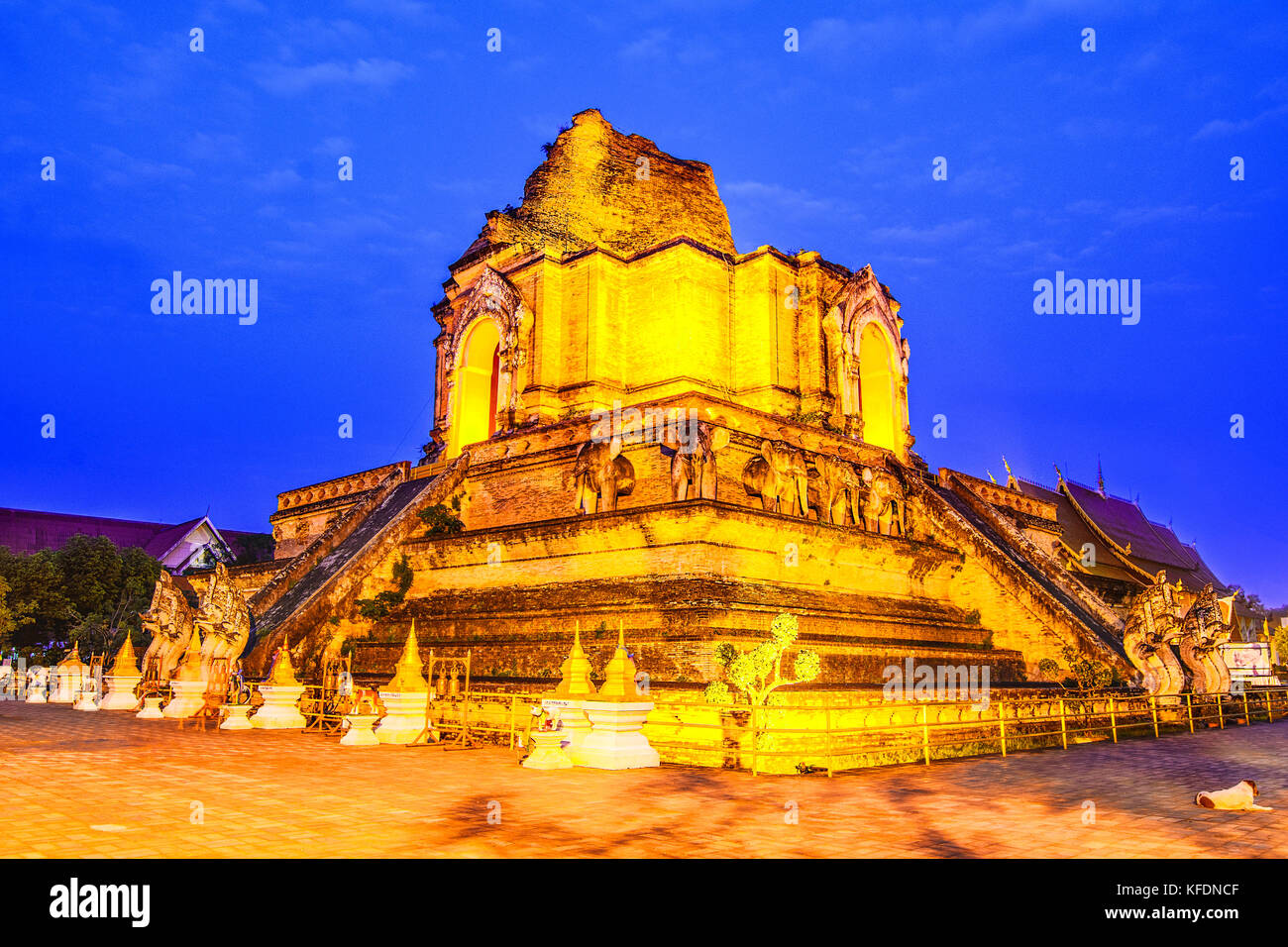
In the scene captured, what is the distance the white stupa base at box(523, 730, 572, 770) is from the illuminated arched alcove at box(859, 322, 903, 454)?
16389 mm

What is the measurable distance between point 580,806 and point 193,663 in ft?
38.3

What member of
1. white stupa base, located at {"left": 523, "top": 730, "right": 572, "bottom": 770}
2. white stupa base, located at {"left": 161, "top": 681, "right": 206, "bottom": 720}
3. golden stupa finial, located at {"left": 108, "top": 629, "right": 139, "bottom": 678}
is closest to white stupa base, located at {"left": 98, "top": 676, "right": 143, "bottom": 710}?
golden stupa finial, located at {"left": 108, "top": 629, "right": 139, "bottom": 678}

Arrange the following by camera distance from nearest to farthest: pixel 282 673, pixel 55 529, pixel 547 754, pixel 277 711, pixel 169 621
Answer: pixel 547 754 < pixel 277 711 < pixel 282 673 < pixel 169 621 < pixel 55 529

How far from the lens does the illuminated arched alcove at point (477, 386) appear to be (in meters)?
24.9

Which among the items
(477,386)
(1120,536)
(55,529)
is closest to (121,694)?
(477,386)

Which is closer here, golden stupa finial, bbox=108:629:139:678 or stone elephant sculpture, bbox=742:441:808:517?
stone elephant sculpture, bbox=742:441:808:517

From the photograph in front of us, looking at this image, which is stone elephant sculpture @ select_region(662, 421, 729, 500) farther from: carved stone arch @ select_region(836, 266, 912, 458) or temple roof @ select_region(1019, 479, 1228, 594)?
temple roof @ select_region(1019, 479, 1228, 594)

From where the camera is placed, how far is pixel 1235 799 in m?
7.39

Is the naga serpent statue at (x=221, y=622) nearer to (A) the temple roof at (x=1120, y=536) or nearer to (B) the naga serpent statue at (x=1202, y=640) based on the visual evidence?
(B) the naga serpent statue at (x=1202, y=640)

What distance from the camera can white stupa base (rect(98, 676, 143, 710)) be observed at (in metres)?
18.9

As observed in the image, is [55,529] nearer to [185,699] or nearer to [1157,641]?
[185,699]

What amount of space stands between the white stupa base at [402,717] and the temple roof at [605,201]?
47.3ft

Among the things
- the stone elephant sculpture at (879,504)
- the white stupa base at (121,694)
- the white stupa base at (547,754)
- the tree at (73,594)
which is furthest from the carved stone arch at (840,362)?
the tree at (73,594)
